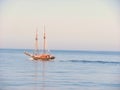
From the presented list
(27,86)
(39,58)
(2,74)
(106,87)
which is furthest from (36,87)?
(39,58)

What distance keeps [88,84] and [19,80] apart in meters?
1.50

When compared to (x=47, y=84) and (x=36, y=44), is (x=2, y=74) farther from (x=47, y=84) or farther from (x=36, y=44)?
(x=36, y=44)

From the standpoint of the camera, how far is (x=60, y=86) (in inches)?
357

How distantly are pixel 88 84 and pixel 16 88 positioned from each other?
1.75 meters

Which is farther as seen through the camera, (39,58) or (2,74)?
(39,58)

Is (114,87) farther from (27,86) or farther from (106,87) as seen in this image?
(27,86)

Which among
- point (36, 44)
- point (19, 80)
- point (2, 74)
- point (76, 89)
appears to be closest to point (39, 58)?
point (36, 44)

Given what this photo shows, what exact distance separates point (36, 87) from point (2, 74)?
9.37 ft

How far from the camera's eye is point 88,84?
31.0ft

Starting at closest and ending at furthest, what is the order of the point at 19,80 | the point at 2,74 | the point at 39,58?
the point at 19,80, the point at 2,74, the point at 39,58

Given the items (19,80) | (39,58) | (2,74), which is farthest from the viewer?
(39,58)

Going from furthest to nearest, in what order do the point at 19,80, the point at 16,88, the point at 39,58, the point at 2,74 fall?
the point at 39,58, the point at 2,74, the point at 19,80, the point at 16,88

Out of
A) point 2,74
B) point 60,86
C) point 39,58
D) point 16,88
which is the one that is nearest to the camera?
point 16,88

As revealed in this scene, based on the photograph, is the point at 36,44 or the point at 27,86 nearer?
the point at 27,86
